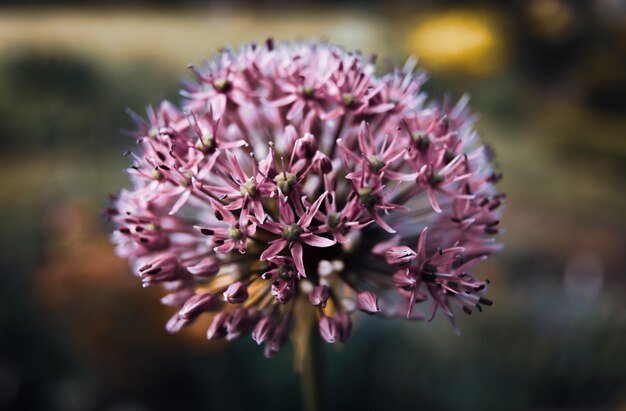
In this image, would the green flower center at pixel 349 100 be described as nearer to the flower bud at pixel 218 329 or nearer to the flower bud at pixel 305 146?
the flower bud at pixel 305 146

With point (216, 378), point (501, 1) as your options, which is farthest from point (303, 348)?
point (501, 1)

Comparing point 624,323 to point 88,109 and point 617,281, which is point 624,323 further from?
point 88,109

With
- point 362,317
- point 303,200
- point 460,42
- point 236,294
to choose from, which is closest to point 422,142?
point 303,200

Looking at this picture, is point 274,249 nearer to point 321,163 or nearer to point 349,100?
point 321,163

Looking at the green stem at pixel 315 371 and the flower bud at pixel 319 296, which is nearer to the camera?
the flower bud at pixel 319 296

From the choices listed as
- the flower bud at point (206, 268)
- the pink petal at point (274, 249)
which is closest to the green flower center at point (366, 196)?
the pink petal at point (274, 249)

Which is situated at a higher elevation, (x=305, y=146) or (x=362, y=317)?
(x=305, y=146)
